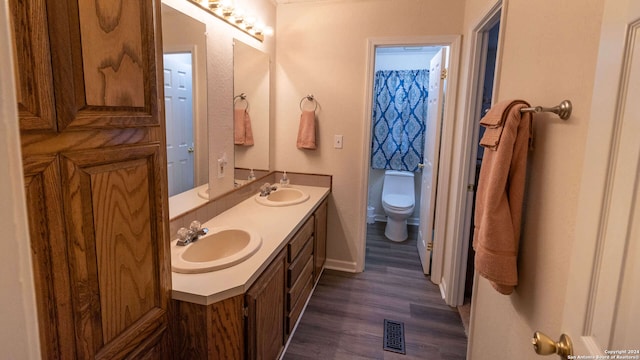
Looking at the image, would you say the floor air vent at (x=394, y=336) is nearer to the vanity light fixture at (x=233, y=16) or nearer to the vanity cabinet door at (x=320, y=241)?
the vanity cabinet door at (x=320, y=241)

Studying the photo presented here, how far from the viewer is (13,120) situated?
0.37 metres

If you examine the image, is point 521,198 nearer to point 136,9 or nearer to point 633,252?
point 633,252

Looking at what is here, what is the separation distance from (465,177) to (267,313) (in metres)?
1.63

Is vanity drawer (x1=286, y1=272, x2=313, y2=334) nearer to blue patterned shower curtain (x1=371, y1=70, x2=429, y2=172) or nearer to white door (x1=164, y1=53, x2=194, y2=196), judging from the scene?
white door (x1=164, y1=53, x2=194, y2=196)

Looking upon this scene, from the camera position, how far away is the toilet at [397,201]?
3795 mm

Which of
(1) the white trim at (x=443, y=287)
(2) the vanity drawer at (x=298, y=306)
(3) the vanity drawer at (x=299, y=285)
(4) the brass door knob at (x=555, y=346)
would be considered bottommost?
(1) the white trim at (x=443, y=287)

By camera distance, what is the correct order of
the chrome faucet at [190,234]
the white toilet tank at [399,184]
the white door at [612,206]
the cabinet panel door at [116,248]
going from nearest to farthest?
the white door at [612,206], the cabinet panel door at [116,248], the chrome faucet at [190,234], the white toilet tank at [399,184]

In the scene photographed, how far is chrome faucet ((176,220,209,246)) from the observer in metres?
1.68

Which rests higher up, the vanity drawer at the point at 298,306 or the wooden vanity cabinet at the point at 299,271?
the wooden vanity cabinet at the point at 299,271

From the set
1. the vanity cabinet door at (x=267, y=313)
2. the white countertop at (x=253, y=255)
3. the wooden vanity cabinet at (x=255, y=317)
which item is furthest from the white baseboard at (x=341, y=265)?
the vanity cabinet door at (x=267, y=313)

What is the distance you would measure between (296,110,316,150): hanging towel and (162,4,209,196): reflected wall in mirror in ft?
3.49

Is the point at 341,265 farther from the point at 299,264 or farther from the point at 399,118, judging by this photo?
the point at 399,118

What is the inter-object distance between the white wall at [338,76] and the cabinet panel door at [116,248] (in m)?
2.06

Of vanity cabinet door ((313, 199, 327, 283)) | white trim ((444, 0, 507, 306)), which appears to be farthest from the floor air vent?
vanity cabinet door ((313, 199, 327, 283))
